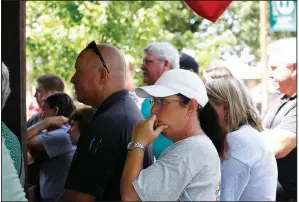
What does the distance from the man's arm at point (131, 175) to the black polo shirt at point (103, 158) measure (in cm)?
47

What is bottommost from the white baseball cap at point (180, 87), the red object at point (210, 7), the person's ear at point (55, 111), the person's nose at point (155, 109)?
the person's ear at point (55, 111)

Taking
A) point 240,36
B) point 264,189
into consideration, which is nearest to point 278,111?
point 264,189

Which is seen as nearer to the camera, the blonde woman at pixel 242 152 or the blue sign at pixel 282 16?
the blonde woman at pixel 242 152

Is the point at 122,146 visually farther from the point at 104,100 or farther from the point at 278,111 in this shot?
the point at 278,111

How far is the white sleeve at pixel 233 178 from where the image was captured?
10.4ft

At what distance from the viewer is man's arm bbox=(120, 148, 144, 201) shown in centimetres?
261

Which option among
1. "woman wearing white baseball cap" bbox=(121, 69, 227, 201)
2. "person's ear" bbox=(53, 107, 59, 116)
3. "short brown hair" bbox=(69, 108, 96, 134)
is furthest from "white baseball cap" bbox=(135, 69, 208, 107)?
"person's ear" bbox=(53, 107, 59, 116)

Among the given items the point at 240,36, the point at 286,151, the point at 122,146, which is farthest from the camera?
the point at 240,36

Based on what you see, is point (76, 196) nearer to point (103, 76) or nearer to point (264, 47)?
point (103, 76)

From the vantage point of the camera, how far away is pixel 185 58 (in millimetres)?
6641

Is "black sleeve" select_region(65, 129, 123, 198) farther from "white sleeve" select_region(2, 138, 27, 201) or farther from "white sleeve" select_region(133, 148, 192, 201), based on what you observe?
"white sleeve" select_region(2, 138, 27, 201)

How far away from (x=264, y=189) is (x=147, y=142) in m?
0.88

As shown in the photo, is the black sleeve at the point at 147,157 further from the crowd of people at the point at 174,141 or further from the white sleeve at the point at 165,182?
the white sleeve at the point at 165,182

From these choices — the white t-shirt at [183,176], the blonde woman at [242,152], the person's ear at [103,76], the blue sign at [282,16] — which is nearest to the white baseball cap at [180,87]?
the white t-shirt at [183,176]
